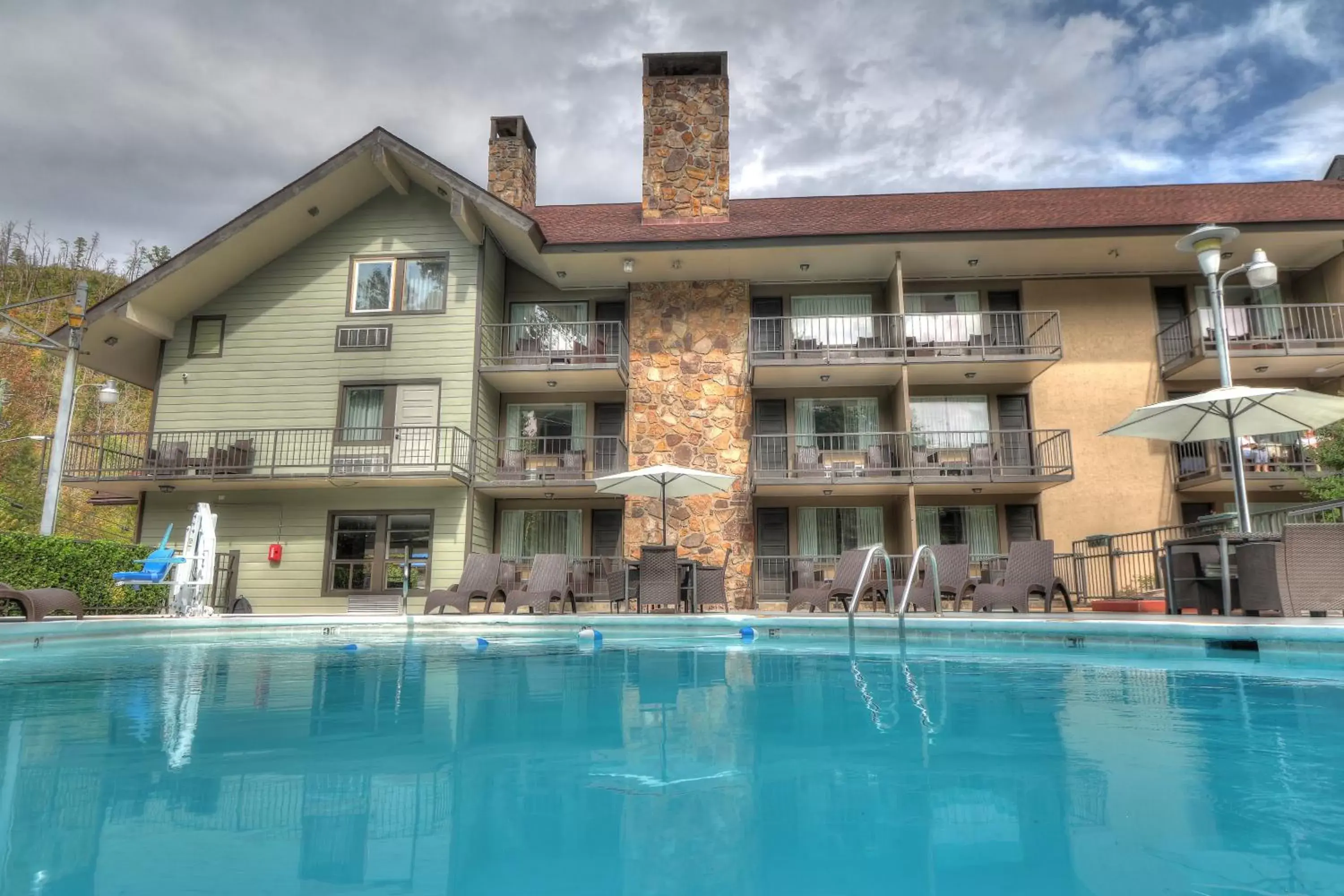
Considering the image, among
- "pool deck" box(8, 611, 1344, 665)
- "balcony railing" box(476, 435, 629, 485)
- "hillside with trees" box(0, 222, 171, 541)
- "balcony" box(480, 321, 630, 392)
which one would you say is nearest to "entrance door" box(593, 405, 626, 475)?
"balcony railing" box(476, 435, 629, 485)

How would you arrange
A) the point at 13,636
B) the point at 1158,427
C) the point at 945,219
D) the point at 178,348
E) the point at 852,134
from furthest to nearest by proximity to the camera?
the point at 852,134, the point at 178,348, the point at 945,219, the point at 1158,427, the point at 13,636

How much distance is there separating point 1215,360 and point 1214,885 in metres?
17.3

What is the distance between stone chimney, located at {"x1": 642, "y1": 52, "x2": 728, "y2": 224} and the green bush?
12428 mm

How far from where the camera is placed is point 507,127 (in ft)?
63.6

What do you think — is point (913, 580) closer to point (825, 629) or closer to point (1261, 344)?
point (825, 629)

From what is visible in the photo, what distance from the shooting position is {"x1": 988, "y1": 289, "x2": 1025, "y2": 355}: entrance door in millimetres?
16922

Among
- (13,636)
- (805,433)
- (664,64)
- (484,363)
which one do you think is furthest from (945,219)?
(13,636)

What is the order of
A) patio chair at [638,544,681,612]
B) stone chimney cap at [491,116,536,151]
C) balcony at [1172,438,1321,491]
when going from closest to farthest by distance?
patio chair at [638,544,681,612] < balcony at [1172,438,1321,491] < stone chimney cap at [491,116,536,151]

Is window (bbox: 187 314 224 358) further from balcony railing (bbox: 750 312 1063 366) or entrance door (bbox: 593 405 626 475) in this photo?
balcony railing (bbox: 750 312 1063 366)

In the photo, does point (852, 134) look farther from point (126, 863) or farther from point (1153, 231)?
point (126, 863)

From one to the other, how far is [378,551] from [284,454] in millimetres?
3144

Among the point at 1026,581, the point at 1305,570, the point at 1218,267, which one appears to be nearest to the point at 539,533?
the point at 1026,581

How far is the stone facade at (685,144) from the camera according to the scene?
1780 cm

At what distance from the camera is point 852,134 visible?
3155 centimetres
